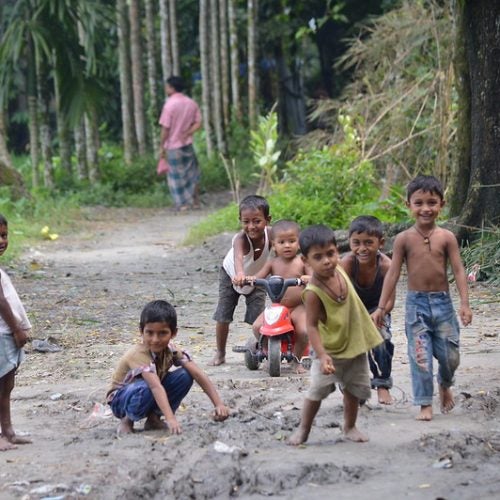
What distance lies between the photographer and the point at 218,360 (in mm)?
7887

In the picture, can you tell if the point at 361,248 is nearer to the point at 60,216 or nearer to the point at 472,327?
the point at 472,327

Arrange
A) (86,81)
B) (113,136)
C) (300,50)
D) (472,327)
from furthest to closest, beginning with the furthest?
(113,136), (300,50), (86,81), (472,327)

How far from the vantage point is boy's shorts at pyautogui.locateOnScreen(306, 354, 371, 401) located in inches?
212

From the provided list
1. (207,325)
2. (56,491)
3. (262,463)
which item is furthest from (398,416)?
(207,325)

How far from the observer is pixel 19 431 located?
6.09m

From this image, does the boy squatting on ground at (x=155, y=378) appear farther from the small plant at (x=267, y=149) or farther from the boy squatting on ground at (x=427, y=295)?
the small plant at (x=267, y=149)

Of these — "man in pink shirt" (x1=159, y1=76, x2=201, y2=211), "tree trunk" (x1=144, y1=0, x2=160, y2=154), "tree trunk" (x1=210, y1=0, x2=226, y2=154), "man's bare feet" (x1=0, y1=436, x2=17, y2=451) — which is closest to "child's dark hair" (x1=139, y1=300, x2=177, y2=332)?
"man's bare feet" (x1=0, y1=436, x2=17, y2=451)

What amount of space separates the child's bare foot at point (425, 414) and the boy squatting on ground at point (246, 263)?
1.76 metres

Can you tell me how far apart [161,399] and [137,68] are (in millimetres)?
16022

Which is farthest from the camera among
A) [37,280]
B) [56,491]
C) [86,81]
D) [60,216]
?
[86,81]

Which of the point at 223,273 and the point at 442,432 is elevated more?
the point at 223,273

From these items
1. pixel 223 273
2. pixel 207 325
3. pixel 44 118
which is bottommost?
pixel 207 325

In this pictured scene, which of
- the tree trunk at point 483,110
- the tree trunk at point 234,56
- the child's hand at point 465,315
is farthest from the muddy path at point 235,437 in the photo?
the tree trunk at point 234,56

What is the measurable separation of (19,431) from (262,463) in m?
1.61
